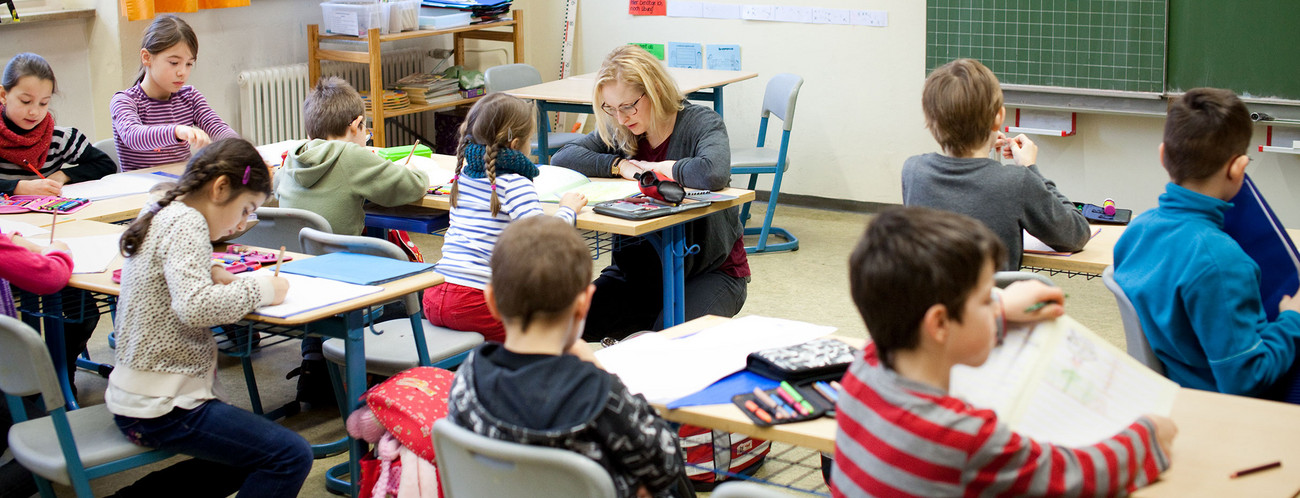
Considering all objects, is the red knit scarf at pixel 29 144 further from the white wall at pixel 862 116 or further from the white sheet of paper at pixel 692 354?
the white wall at pixel 862 116

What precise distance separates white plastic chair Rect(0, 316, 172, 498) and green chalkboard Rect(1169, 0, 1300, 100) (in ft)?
13.4

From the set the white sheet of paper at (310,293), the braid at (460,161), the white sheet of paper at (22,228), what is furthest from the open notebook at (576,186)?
the white sheet of paper at (22,228)

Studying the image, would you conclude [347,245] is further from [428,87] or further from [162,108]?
[428,87]

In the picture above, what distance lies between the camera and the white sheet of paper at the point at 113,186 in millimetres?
A: 3406

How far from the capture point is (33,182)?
132 inches

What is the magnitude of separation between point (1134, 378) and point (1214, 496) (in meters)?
0.17

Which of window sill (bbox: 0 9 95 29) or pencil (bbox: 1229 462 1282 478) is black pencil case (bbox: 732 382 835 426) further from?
window sill (bbox: 0 9 95 29)

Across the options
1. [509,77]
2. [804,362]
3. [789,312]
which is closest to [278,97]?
[509,77]

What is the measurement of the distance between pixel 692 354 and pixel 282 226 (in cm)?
154

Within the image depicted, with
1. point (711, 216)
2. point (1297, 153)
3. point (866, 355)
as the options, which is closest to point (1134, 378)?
point (866, 355)

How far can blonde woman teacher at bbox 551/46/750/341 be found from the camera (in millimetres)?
3027

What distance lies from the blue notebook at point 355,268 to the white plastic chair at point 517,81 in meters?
2.67

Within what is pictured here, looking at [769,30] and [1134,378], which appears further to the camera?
[769,30]

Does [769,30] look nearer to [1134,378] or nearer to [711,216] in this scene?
[711,216]
